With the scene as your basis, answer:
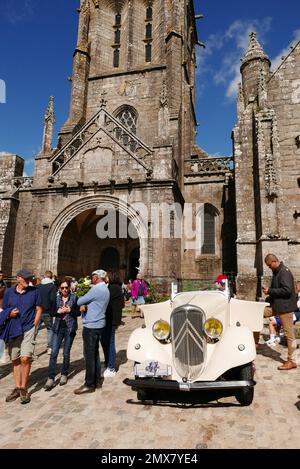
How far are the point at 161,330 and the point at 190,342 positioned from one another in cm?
45

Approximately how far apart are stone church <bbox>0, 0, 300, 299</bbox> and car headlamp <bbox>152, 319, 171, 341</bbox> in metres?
8.02

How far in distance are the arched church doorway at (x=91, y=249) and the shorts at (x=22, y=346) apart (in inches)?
410

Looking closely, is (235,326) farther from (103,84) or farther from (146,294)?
(103,84)

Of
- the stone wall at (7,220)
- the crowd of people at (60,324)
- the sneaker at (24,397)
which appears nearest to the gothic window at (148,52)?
the stone wall at (7,220)

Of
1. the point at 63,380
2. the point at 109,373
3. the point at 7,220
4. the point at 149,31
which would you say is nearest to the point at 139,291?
the point at 109,373

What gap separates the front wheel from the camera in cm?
351

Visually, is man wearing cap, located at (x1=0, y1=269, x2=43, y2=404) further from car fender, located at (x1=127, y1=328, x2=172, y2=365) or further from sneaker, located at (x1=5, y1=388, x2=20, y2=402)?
car fender, located at (x1=127, y1=328, x2=172, y2=365)

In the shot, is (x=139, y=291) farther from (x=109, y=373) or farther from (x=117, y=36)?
(x=117, y=36)

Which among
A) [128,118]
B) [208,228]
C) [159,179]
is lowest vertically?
[208,228]

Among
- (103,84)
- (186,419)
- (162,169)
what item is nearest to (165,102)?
(162,169)

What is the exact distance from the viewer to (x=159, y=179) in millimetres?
13117

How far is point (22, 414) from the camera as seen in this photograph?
3.49 m

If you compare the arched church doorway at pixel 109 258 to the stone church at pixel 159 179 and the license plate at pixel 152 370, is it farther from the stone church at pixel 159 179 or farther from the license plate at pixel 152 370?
the license plate at pixel 152 370

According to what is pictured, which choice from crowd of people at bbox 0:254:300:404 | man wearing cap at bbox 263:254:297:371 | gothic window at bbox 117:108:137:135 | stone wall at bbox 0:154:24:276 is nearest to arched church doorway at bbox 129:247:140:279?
stone wall at bbox 0:154:24:276
